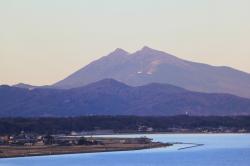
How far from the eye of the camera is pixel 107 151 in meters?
116

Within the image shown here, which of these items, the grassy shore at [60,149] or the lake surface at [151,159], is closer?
the lake surface at [151,159]

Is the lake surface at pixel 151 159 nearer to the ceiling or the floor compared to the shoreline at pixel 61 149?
nearer to the floor

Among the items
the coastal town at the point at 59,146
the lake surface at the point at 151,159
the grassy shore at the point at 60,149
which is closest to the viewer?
the lake surface at the point at 151,159

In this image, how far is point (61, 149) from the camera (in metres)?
114

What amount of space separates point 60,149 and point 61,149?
4.3 inches

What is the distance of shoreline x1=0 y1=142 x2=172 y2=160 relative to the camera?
107 m

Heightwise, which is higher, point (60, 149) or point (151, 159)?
point (60, 149)

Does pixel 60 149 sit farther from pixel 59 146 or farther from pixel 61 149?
pixel 59 146

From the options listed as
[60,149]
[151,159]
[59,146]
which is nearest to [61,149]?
[60,149]

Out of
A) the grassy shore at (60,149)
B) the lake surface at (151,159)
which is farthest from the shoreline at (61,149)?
the lake surface at (151,159)

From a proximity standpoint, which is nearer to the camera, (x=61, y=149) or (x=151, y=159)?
(x=151, y=159)

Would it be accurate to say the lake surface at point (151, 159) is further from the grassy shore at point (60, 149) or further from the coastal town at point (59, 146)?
the coastal town at point (59, 146)

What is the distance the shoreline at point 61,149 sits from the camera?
107 m

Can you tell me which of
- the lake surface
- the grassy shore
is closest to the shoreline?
the grassy shore
